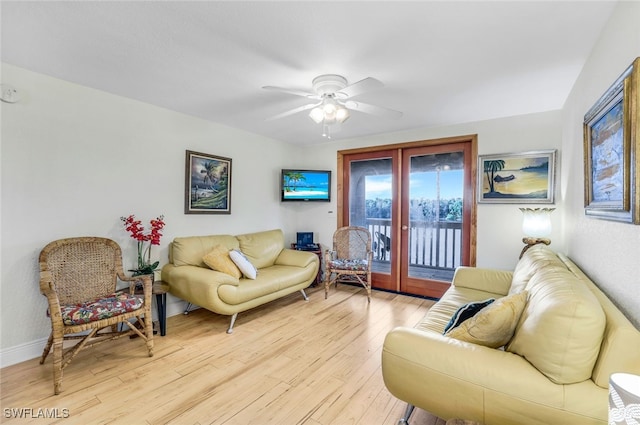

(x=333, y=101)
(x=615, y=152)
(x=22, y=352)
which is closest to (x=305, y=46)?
(x=333, y=101)

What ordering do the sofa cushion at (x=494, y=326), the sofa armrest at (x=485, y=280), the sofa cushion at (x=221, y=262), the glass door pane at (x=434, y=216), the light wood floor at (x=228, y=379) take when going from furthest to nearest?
the glass door pane at (x=434, y=216)
the sofa cushion at (x=221, y=262)
the sofa armrest at (x=485, y=280)
the light wood floor at (x=228, y=379)
the sofa cushion at (x=494, y=326)

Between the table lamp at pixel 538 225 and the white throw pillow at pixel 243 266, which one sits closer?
the table lamp at pixel 538 225

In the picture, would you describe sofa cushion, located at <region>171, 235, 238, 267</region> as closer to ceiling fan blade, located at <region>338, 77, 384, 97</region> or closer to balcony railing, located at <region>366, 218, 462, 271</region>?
ceiling fan blade, located at <region>338, 77, 384, 97</region>

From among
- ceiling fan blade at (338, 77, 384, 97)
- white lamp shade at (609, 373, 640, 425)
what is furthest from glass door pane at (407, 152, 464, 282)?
white lamp shade at (609, 373, 640, 425)

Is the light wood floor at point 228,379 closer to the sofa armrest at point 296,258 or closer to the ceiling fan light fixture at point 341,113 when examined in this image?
the sofa armrest at point 296,258

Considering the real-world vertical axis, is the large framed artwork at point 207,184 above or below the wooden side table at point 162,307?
above

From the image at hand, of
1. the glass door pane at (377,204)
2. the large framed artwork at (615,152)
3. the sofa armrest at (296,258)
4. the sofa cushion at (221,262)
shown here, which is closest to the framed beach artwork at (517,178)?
the glass door pane at (377,204)

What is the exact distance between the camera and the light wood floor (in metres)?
1.72

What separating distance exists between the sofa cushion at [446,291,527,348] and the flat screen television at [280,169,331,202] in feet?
11.3

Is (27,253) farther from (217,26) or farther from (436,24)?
(436,24)

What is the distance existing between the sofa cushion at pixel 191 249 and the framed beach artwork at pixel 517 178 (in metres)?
3.42

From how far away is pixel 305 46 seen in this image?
1884 millimetres

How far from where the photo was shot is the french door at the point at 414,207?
3.76 metres

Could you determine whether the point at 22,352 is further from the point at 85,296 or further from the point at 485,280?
the point at 485,280
